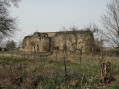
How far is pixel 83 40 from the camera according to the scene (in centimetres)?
3231

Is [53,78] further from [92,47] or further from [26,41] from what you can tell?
[26,41]

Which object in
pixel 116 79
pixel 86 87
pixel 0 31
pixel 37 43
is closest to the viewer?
pixel 86 87

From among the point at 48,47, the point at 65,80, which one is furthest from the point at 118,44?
the point at 48,47

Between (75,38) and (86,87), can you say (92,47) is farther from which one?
(86,87)

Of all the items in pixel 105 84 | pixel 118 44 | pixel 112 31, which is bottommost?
pixel 105 84

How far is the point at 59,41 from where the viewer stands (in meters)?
36.4

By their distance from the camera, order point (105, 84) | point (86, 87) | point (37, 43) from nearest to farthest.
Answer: point (86, 87) < point (105, 84) < point (37, 43)

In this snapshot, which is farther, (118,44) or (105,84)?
(118,44)

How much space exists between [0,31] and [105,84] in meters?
14.7

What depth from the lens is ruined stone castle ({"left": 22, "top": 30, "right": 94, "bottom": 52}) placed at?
31959 mm

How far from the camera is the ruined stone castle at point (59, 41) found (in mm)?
31959

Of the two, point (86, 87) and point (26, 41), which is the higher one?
point (26, 41)

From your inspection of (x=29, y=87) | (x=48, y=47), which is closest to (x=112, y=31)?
(x=29, y=87)

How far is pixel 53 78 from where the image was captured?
21.0 ft
